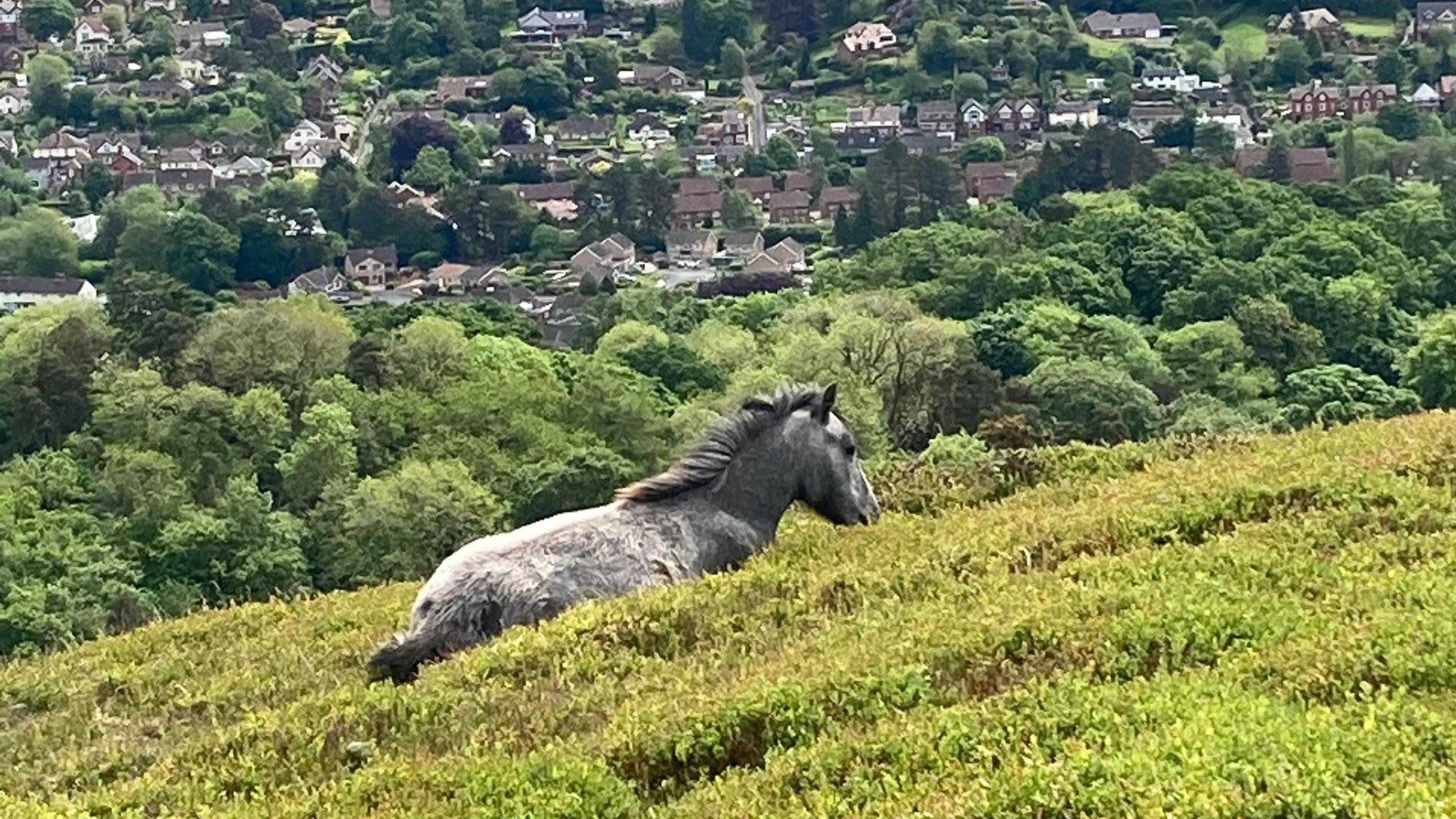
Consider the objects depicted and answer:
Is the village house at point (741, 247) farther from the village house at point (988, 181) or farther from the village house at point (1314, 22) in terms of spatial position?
the village house at point (1314, 22)

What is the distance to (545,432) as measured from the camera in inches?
1641

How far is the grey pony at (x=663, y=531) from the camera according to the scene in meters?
10.1

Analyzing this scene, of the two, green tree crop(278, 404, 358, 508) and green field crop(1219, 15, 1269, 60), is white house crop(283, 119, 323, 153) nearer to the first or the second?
green field crop(1219, 15, 1269, 60)

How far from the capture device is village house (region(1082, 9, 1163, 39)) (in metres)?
118

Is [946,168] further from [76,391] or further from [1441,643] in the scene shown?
[1441,643]

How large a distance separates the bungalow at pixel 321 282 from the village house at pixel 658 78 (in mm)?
37570

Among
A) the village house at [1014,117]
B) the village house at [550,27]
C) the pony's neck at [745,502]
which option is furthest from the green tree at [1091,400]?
the village house at [550,27]

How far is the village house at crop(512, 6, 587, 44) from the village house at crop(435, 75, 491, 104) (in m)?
9.96

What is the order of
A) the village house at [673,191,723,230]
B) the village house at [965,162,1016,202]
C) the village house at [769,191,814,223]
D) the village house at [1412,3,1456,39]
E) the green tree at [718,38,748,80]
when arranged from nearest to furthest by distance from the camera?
the village house at [965,162,1016,202] < the village house at [673,191,723,230] < the village house at [769,191,814,223] < the village house at [1412,3,1456,39] < the green tree at [718,38,748,80]

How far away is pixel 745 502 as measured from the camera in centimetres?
1128

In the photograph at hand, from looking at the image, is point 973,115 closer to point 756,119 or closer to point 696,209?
point 756,119

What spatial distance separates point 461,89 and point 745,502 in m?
107

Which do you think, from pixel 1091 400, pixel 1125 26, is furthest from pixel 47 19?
pixel 1091 400

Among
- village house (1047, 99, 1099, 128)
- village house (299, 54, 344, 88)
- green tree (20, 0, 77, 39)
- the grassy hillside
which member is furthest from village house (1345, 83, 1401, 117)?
the grassy hillside
